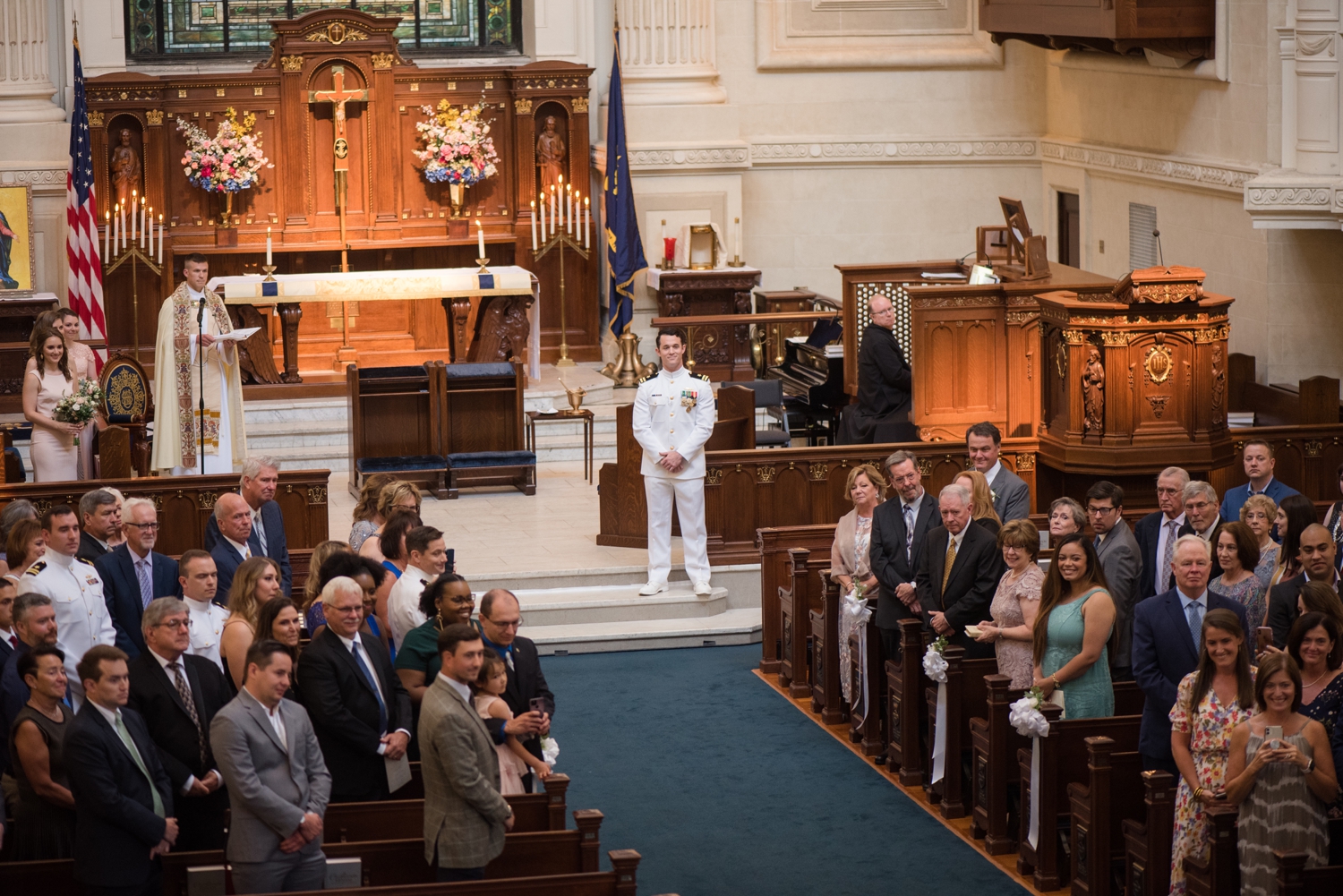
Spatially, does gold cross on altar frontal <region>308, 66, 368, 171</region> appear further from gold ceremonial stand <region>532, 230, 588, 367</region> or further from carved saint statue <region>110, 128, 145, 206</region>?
gold ceremonial stand <region>532, 230, 588, 367</region>

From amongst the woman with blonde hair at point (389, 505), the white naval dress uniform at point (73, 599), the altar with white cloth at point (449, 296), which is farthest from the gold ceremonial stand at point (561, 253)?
the white naval dress uniform at point (73, 599)

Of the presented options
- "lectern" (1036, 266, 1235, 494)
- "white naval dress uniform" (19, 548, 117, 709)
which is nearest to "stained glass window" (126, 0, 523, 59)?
"lectern" (1036, 266, 1235, 494)

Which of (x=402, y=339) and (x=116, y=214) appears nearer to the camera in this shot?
(x=116, y=214)

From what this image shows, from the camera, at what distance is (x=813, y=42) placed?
18297mm

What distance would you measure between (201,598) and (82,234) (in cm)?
887

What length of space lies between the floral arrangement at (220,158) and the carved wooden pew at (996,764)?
35.0 feet

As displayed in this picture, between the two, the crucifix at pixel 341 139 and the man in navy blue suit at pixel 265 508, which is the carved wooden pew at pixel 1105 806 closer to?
the man in navy blue suit at pixel 265 508

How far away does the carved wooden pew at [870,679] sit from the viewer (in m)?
9.38

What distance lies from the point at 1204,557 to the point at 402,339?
449 inches

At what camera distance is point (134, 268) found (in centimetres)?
1648

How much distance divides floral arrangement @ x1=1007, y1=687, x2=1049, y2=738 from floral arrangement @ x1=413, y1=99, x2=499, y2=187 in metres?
10.8

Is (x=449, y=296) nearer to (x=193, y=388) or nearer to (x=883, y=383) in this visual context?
(x=193, y=388)

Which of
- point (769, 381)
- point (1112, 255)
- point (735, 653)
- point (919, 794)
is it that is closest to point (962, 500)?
point (919, 794)

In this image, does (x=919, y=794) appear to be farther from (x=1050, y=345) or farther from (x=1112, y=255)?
(x=1112, y=255)
